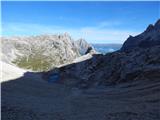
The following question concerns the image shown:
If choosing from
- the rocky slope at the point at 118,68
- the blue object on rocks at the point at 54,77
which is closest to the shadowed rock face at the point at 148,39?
the rocky slope at the point at 118,68

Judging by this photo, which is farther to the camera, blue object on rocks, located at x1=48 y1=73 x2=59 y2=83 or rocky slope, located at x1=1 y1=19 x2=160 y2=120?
blue object on rocks, located at x1=48 y1=73 x2=59 y2=83

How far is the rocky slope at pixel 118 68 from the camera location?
163ft

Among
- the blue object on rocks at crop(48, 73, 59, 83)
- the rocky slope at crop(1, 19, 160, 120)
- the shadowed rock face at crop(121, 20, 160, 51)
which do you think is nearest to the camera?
the rocky slope at crop(1, 19, 160, 120)

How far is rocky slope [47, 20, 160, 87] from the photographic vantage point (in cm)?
4976

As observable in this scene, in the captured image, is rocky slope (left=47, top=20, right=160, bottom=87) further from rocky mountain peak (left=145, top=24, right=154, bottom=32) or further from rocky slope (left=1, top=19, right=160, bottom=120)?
rocky mountain peak (left=145, top=24, right=154, bottom=32)

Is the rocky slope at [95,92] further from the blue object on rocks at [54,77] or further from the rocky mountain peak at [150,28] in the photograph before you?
the rocky mountain peak at [150,28]

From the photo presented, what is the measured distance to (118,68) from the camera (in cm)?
5825

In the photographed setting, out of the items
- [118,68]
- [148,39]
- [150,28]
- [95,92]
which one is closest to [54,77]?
[118,68]

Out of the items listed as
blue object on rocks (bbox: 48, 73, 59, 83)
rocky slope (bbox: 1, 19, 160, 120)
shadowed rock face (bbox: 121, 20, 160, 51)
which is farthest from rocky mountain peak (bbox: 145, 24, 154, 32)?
blue object on rocks (bbox: 48, 73, 59, 83)

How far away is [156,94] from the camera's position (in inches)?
1314

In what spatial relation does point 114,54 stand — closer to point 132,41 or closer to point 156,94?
point 132,41

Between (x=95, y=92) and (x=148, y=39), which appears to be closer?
(x=95, y=92)

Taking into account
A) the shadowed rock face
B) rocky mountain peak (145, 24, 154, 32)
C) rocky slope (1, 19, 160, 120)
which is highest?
rocky mountain peak (145, 24, 154, 32)

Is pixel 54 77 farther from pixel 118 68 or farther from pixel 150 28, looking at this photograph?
pixel 150 28
